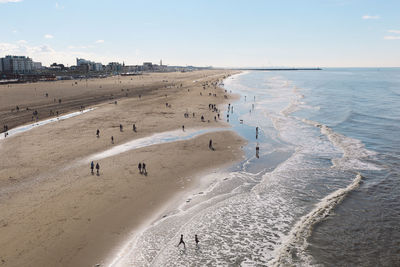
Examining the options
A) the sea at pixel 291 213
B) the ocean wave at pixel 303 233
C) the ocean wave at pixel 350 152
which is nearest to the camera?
the ocean wave at pixel 303 233

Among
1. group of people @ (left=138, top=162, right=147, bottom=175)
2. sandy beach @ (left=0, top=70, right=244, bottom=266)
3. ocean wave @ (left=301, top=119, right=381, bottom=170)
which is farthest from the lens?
ocean wave @ (left=301, top=119, right=381, bottom=170)

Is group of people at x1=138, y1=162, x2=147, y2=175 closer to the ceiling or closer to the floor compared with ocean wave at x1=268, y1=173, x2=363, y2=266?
closer to the ceiling

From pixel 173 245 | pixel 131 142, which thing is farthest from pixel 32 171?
pixel 173 245

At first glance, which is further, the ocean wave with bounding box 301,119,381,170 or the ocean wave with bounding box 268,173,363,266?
the ocean wave with bounding box 301,119,381,170

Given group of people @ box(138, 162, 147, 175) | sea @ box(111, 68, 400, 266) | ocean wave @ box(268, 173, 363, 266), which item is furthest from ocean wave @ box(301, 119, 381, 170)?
group of people @ box(138, 162, 147, 175)

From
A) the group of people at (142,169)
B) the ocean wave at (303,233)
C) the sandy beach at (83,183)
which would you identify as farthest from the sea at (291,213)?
the group of people at (142,169)

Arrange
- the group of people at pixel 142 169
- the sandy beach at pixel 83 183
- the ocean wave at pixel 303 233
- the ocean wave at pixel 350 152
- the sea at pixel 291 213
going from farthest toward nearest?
the ocean wave at pixel 350 152, the group of people at pixel 142 169, the sandy beach at pixel 83 183, the sea at pixel 291 213, the ocean wave at pixel 303 233

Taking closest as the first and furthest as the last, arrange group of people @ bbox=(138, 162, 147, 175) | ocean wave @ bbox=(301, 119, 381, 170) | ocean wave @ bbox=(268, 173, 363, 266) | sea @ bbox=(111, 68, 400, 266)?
1. ocean wave @ bbox=(268, 173, 363, 266)
2. sea @ bbox=(111, 68, 400, 266)
3. group of people @ bbox=(138, 162, 147, 175)
4. ocean wave @ bbox=(301, 119, 381, 170)

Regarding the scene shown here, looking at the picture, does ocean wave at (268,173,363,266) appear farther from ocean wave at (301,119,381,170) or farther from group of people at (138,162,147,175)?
group of people at (138,162,147,175)

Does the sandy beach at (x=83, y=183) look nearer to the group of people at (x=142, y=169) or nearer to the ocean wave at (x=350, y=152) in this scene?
the group of people at (x=142, y=169)

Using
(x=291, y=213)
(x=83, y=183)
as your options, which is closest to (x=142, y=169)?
(x=83, y=183)

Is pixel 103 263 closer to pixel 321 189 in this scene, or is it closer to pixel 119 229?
pixel 119 229
